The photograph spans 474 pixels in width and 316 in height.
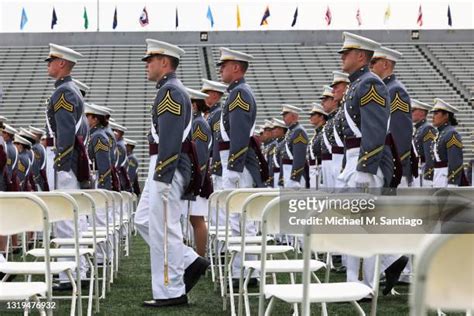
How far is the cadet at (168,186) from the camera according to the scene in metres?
5.93

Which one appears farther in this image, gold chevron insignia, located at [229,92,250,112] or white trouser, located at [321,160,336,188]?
white trouser, located at [321,160,336,188]

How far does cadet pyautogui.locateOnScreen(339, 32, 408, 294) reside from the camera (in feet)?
19.6

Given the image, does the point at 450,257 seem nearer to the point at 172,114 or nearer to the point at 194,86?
the point at 172,114

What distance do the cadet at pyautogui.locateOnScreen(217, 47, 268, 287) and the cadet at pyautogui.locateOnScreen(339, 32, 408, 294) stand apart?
1166mm

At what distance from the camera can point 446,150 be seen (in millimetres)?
10492

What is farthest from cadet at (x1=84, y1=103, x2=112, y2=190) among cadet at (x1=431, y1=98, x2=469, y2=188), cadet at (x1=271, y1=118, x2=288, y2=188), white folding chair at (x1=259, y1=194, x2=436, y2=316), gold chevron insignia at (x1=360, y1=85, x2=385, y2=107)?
white folding chair at (x1=259, y1=194, x2=436, y2=316)

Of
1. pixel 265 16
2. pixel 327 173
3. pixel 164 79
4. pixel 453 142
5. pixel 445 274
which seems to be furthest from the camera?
pixel 265 16

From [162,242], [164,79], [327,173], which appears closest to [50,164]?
[164,79]

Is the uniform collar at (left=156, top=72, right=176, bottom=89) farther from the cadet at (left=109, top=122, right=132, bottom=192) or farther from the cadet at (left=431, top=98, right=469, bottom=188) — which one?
the cadet at (left=109, top=122, right=132, bottom=192)

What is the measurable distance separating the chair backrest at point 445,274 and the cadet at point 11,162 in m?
6.93

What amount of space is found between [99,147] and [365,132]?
4.41 m

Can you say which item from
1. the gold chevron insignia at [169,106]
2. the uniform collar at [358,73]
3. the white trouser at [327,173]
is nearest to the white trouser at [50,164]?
the gold chevron insignia at [169,106]

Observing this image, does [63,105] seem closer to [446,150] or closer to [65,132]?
[65,132]

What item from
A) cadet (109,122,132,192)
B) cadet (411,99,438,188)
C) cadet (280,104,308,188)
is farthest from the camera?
cadet (109,122,132,192)
